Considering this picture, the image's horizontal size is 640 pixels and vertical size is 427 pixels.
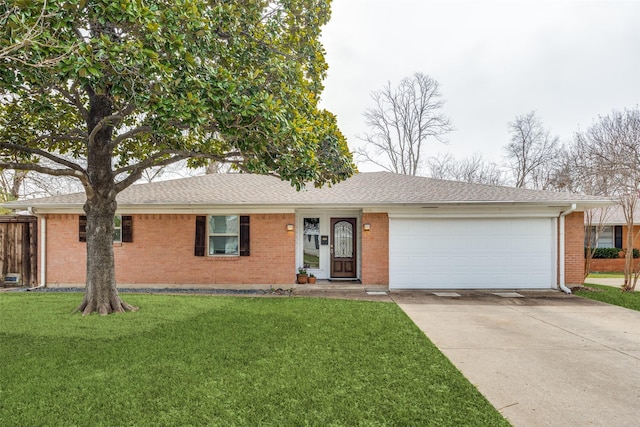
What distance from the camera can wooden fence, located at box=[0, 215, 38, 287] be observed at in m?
10.9

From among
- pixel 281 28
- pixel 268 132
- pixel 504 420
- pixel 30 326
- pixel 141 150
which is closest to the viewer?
pixel 504 420

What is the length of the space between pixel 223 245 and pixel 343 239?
3.87 meters

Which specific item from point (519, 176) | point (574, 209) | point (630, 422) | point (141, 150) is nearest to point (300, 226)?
point (141, 150)

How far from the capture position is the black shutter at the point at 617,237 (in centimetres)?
1767

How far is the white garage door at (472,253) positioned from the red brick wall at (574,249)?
2.04ft

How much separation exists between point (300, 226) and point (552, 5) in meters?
9.90

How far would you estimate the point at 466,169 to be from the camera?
97.9 ft

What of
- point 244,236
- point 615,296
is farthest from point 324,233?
point 615,296

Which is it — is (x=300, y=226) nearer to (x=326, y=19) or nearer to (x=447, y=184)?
(x=447, y=184)

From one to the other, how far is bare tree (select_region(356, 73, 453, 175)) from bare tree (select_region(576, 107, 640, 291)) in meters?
10.7

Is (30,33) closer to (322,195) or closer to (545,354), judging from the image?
(545,354)

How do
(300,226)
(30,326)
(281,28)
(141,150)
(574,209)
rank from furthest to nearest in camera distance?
1. (300,226)
2. (574,209)
3. (141,150)
4. (281,28)
5. (30,326)

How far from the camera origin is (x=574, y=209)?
993cm

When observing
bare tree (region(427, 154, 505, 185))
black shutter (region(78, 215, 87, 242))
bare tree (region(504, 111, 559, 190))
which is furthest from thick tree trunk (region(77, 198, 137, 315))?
bare tree (region(504, 111, 559, 190))
